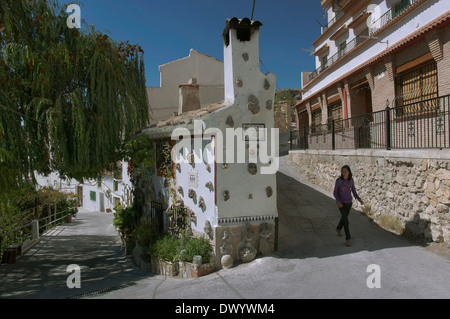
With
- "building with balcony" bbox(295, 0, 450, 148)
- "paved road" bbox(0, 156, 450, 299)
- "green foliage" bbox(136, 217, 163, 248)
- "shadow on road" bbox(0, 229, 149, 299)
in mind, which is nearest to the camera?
"paved road" bbox(0, 156, 450, 299)

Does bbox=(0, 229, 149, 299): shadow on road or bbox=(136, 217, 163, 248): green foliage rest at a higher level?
bbox=(136, 217, 163, 248): green foliage


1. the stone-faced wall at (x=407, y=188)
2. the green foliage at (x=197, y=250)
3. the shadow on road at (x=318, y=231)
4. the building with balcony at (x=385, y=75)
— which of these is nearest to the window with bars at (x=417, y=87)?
the building with balcony at (x=385, y=75)

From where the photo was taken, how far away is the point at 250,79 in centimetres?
670

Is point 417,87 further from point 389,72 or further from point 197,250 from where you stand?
point 197,250

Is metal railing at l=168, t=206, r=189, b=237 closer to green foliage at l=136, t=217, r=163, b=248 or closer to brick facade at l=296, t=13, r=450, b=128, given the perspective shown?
green foliage at l=136, t=217, r=163, b=248

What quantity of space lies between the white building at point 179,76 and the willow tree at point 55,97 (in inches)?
388

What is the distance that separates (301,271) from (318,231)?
1.92 m

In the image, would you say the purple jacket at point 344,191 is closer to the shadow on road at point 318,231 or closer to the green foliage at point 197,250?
the shadow on road at point 318,231

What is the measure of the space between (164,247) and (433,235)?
5.53 m

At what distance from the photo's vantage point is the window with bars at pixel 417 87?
906cm

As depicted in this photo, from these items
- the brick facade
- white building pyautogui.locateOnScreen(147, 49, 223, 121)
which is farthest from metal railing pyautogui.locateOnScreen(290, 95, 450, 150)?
white building pyautogui.locateOnScreen(147, 49, 223, 121)

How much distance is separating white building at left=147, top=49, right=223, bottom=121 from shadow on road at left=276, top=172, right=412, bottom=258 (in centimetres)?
1103

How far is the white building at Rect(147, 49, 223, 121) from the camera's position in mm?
18453

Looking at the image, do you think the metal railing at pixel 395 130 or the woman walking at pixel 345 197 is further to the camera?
the metal railing at pixel 395 130
